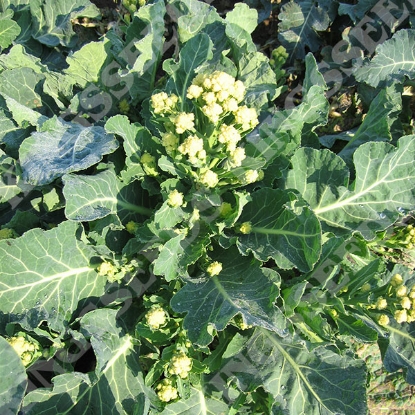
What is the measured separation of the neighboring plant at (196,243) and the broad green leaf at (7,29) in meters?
0.50

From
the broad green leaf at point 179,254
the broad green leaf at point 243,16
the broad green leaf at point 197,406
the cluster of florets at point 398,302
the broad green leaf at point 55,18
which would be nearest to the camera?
the cluster of florets at point 398,302

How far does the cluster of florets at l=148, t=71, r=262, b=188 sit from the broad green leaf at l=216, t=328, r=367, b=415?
1171 millimetres

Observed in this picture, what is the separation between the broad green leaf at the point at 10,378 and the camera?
2.55 metres

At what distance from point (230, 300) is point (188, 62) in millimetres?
1681

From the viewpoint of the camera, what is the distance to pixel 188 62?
312cm

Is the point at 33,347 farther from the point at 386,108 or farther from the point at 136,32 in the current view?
the point at 386,108

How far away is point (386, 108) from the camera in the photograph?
10.8 ft

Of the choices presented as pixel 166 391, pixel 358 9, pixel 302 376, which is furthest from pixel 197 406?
pixel 358 9

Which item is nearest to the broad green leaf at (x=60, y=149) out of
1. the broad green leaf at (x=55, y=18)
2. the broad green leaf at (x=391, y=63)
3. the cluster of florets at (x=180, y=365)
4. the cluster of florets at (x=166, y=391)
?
the broad green leaf at (x=55, y=18)

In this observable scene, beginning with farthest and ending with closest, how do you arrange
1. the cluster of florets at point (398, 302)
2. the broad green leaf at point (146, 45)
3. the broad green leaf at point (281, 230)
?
the broad green leaf at point (146, 45), the broad green leaf at point (281, 230), the cluster of florets at point (398, 302)

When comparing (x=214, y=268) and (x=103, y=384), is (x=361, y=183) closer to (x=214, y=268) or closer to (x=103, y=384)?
(x=214, y=268)

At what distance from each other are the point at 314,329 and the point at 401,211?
3.30ft

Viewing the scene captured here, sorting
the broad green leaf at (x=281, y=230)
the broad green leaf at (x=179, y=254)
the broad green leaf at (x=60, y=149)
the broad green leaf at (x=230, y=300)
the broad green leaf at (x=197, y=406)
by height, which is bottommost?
the broad green leaf at (x=197, y=406)

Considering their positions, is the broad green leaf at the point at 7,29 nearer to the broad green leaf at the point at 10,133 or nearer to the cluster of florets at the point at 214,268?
the broad green leaf at the point at 10,133
